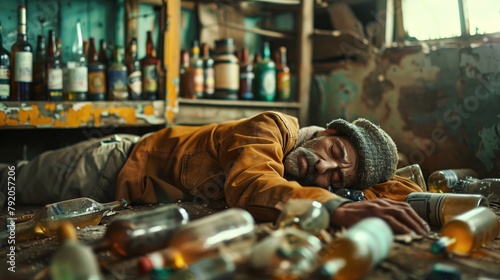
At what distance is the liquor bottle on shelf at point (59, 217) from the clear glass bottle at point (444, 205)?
1052 mm

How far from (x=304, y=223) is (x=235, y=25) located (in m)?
2.75

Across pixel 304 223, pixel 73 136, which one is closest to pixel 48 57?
pixel 73 136

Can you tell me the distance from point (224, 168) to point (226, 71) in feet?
5.29

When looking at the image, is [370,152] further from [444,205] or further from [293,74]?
[293,74]

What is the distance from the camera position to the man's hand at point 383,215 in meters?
1.27

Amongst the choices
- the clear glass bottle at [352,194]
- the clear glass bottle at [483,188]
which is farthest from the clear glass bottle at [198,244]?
the clear glass bottle at [483,188]

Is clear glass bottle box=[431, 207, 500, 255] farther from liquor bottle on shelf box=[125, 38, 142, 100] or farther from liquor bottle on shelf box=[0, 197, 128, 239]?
liquor bottle on shelf box=[125, 38, 142, 100]

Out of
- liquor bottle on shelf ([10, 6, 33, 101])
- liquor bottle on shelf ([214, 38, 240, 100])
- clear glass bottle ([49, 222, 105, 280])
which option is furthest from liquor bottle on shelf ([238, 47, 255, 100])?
clear glass bottle ([49, 222, 105, 280])

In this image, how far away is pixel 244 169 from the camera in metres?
1.66

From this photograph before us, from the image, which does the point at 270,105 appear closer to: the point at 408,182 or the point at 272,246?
the point at 408,182

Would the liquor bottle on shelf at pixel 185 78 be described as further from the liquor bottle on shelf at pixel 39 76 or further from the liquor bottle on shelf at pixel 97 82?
the liquor bottle on shelf at pixel 39 76

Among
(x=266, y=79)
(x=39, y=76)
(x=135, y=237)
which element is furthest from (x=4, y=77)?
(x=135, y=237)

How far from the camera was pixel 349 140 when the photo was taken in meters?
1.93

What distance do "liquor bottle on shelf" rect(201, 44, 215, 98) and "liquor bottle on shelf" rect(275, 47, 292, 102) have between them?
512mm
